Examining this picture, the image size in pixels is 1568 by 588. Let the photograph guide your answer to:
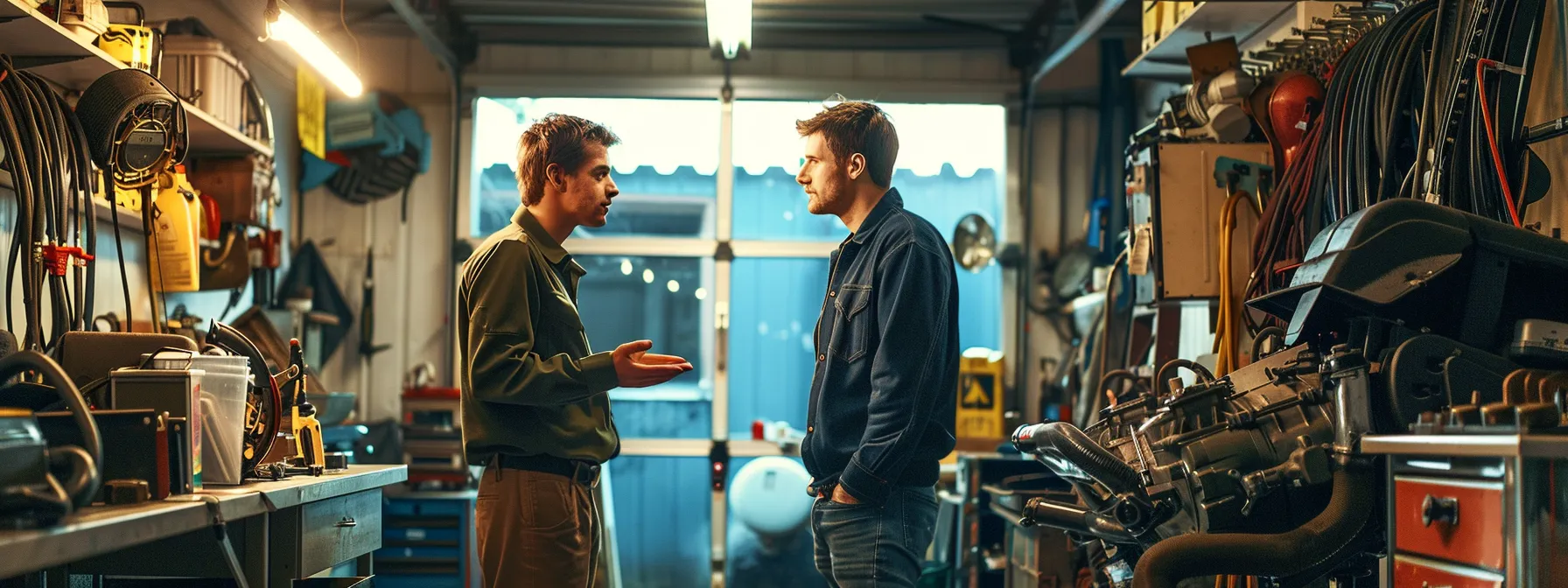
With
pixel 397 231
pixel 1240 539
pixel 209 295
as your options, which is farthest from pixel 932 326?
pixel 397 231

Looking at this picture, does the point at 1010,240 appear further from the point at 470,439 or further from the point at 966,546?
the point at 470,439

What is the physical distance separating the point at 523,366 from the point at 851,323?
0.70 meters

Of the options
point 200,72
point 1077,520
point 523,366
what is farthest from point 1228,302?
point 200,72

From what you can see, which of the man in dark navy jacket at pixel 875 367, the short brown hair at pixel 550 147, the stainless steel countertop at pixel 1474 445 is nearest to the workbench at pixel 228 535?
the short brown hair at pixel 550 147

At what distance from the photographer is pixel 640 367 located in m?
2.62

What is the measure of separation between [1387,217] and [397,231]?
5.45 meters

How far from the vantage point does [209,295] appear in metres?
5.30

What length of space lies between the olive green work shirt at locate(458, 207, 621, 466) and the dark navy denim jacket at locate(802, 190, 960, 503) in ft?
1.58

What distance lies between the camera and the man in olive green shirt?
257 cm

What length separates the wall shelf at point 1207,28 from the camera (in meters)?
4.27

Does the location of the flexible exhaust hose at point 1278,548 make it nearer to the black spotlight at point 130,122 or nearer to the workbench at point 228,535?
the workbench at point 228,535

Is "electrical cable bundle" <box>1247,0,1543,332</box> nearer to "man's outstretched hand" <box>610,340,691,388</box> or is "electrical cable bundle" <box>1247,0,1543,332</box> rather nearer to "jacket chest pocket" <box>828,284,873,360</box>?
"jacket chest pocket" <box>828,284,873,360</box>

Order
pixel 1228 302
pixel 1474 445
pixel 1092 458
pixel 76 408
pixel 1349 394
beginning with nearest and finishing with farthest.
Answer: pixel 1474 445 < pixel 76 408 < pixel 1349 394 < pixel 1092 458 < pixel 1228 302

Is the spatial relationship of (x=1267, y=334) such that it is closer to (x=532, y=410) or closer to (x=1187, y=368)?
(x=1187, y=368)
